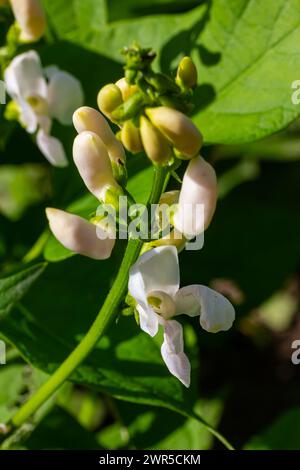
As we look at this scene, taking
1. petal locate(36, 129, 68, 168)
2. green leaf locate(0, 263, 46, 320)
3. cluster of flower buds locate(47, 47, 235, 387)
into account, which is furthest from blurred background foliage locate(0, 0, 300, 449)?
cluster of flower buds locate(47, 47, 235, 387)

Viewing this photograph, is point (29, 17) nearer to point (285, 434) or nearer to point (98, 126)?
point (98, 126)

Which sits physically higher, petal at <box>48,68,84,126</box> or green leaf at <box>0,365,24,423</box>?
petal at <box>48,68,84,126</box>

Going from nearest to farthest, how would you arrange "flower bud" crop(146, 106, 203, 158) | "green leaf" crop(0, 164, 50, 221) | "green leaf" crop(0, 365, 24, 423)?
1. "flower bud" crop(146, 106, 203, 158)
2. "green leaf" crop(0, 365, 24, 423)
3. "green leaf" crop(0, 164, 50, 221)

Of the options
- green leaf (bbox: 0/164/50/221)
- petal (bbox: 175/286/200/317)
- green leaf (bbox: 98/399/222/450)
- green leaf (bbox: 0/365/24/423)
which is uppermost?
petal (bbox: 175/286/200/317)

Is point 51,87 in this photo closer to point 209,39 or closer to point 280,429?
point 209,39

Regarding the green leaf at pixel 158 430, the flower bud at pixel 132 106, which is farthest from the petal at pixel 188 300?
the green leaf at pixel 158 430

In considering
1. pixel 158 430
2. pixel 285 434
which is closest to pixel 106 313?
pixel 158 430

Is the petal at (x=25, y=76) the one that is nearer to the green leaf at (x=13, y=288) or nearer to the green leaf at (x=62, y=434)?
the green leaf at (x=13, y=288)

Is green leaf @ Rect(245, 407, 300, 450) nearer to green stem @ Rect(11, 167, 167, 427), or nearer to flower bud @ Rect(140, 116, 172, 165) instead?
green stem @ Rect(11, 167, 167, 427)
